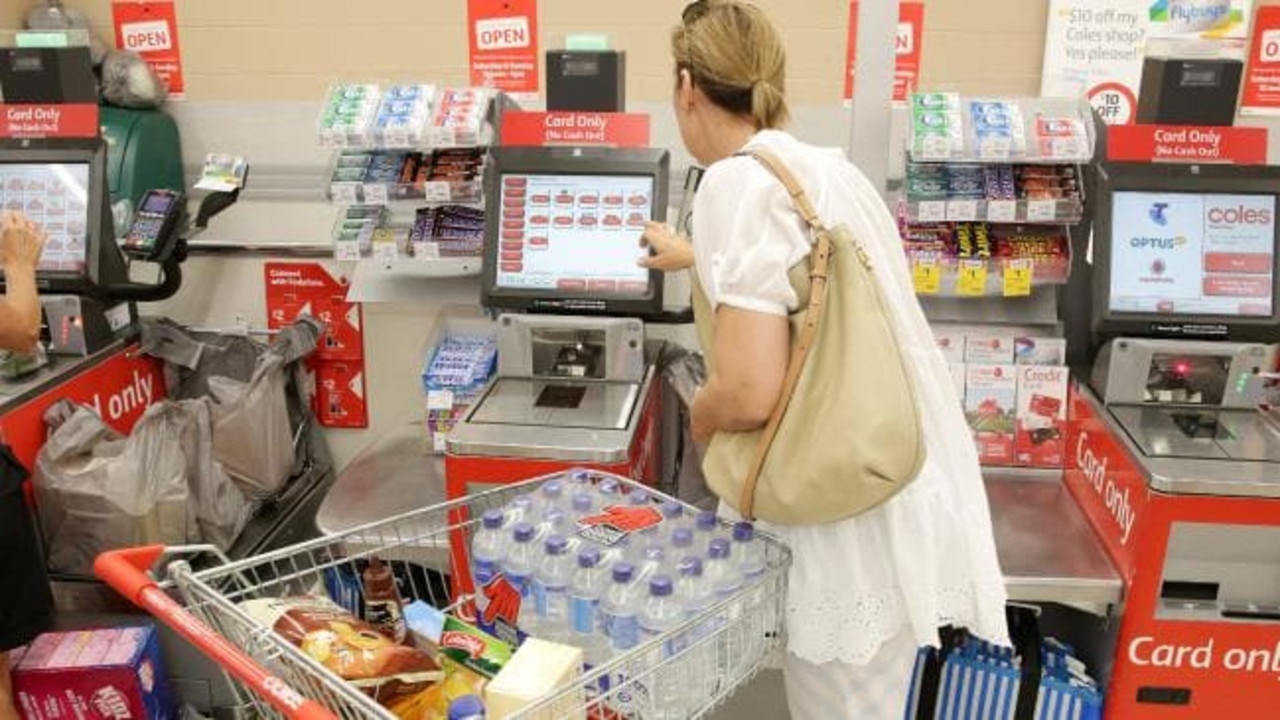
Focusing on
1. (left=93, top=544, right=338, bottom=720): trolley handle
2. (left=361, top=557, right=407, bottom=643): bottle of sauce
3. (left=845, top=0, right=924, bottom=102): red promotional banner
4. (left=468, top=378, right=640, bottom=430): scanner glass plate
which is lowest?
(left=361, top=557, right=407, bottom=643): bottle of sauce

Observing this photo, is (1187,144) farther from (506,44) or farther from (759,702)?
(506,44)

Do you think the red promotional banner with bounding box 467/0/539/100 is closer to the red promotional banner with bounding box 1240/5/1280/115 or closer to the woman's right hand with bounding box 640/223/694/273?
the woman's right hand with bounding box 640/223/694/273

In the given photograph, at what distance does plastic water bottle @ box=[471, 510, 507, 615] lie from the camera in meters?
1.64

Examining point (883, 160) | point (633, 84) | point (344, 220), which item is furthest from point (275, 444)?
point (883, 160)

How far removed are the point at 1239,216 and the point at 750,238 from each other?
1.58 meters

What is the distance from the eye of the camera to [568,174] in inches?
106

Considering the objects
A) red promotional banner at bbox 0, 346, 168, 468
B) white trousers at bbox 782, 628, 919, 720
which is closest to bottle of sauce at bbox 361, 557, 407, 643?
white trousers at bbox 782, 628, 919, 720

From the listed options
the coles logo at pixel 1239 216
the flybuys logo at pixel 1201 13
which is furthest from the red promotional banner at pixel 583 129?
the flybuys logo at pixel 1201 13

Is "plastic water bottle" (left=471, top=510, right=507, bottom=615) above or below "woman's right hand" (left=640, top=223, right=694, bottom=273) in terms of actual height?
below

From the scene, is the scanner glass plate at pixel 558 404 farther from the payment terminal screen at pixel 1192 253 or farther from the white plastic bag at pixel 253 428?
the payment terminal screen at pixel 1192 253

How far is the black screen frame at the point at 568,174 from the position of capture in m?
2.65

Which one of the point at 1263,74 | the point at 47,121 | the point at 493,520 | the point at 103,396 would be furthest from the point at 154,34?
the point at 1263,74

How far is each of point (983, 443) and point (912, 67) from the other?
1488mm

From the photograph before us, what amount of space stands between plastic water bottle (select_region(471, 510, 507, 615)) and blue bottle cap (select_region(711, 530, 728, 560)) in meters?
0.33
